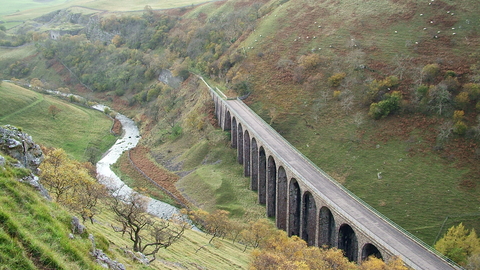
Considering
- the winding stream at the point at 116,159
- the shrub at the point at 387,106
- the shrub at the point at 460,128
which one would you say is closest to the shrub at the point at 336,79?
the shrub at the point at 387,106

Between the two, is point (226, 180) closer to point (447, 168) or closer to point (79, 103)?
point (447, 168)

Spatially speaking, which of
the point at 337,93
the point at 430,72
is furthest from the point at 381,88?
the point at 430,72

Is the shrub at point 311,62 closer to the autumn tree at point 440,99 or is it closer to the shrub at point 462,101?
the autumn tree at point 440,99

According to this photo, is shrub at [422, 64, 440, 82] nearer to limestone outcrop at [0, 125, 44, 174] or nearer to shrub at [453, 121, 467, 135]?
shrub at [453, 121, 467, 135]

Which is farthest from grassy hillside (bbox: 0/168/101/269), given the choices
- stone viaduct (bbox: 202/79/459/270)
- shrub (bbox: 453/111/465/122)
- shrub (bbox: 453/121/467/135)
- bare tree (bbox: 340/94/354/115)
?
bare tree (bbox: 340/94/354/115)

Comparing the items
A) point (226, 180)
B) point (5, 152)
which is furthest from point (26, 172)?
point (226, 180)

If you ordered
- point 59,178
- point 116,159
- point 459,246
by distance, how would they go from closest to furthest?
point 459,246, point 59,178, point 116,159

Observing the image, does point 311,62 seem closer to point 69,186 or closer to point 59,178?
point 69,186
